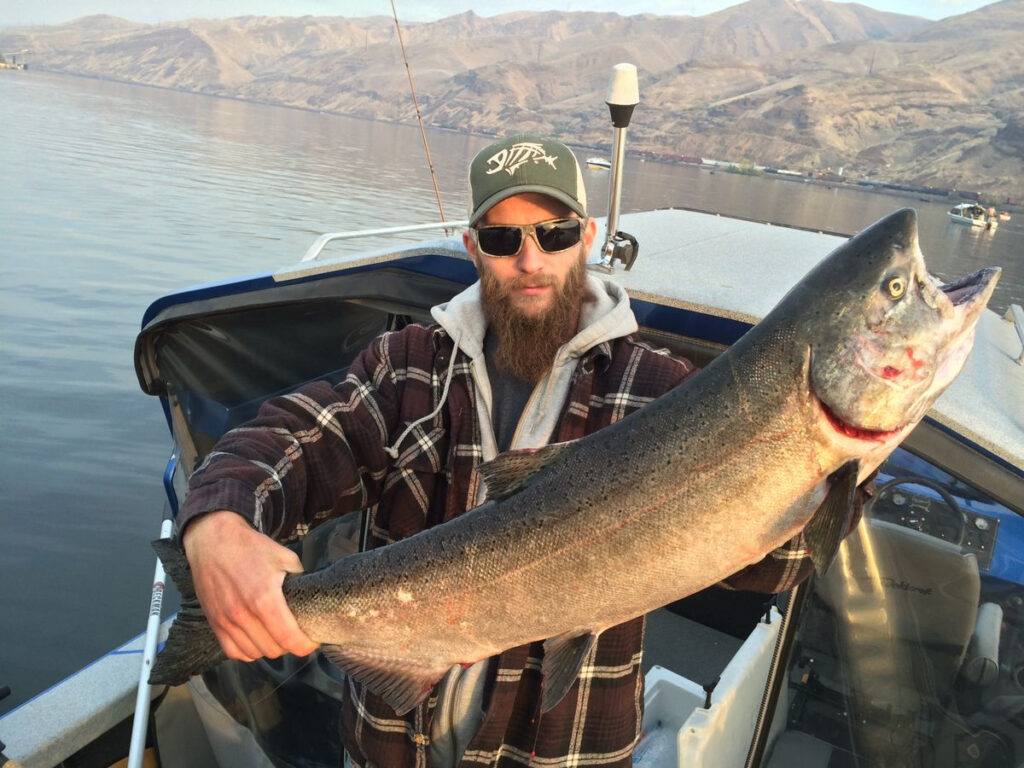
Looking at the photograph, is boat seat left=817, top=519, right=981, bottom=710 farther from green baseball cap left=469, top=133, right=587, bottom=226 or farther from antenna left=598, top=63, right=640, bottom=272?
green baseball cap left=469, top=133, right=587, bottom=226

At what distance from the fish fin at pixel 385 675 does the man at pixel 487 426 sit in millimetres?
268

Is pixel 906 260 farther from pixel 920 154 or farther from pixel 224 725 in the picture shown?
pixel 920 154

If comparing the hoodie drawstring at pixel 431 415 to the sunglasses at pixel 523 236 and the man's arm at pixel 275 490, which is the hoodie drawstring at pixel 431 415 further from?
the sunglasses at pixel 523 236

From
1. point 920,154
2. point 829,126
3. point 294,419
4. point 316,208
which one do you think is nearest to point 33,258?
point 316,208

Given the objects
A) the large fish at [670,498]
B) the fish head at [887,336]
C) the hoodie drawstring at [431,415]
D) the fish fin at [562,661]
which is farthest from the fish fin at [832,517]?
the hoodie drawstring at [431,415]

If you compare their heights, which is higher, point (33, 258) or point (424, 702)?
point (424, 702)

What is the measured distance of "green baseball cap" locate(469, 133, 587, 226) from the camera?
272 cm

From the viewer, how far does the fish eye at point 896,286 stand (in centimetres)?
204

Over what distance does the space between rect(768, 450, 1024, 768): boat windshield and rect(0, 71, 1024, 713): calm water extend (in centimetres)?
689

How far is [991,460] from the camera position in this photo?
272 cm

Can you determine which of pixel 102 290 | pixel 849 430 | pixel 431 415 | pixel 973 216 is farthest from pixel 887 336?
pixel 973 216

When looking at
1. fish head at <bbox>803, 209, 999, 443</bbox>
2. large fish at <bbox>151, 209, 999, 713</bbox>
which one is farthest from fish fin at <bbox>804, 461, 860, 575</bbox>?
fish head at <bbox>803, 209, 999, 443</bbox>

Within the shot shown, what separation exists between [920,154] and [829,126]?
23.9m

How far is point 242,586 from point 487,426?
3.13ft
